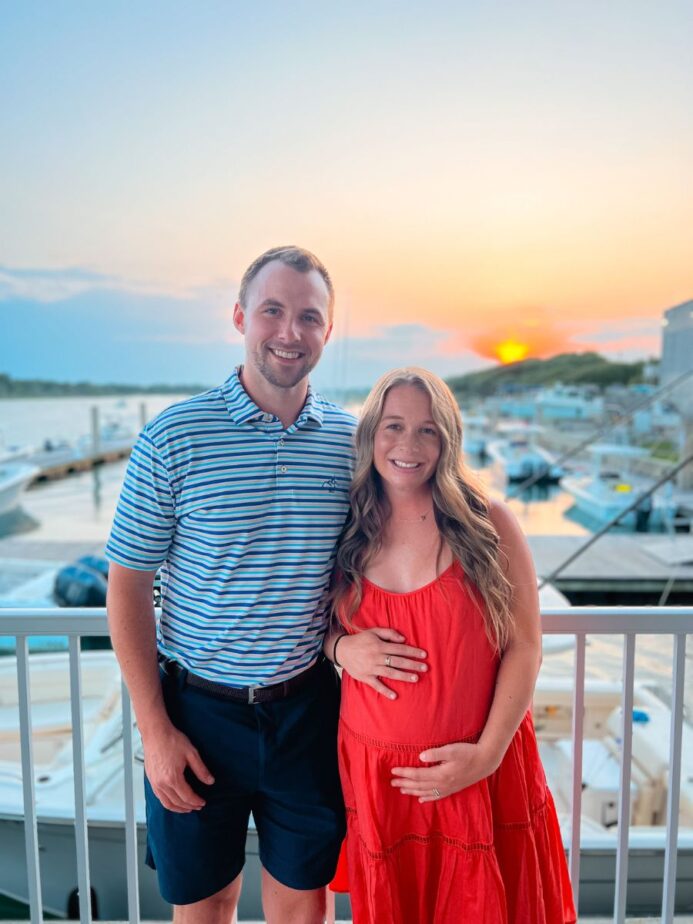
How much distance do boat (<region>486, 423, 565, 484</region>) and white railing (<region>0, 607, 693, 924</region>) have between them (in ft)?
45.2

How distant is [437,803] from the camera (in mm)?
998

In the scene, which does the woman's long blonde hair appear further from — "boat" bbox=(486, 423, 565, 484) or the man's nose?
"boat" bbox=(486, 423, 565, 484)

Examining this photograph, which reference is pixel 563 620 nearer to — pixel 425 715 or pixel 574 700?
pixel 574 700

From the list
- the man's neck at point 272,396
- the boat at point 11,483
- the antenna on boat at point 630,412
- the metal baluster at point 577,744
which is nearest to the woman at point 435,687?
the man's neck at point 272,396

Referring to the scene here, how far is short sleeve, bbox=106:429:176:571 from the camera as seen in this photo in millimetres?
973

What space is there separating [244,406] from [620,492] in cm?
1322

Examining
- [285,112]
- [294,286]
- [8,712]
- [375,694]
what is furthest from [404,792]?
[285,112]

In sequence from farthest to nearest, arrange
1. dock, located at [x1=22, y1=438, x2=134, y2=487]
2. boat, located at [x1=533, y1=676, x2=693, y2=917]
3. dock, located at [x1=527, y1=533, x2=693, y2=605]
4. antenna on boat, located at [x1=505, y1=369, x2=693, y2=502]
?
1. dock, located at [x1=22, y1=438, x2=134, y2=487]
2. dock, located at [x1=527, y1=533, x2=693, y2=605]
3. antenna on boat, located at [x1=505, y1=369, x2=693, y2=502]
4. boat, located at [x1=533, y1=676, x2=693, y2=917]

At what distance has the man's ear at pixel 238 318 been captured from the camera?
1092 mm

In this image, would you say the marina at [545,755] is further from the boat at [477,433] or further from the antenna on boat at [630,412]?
the boat at [477,433]

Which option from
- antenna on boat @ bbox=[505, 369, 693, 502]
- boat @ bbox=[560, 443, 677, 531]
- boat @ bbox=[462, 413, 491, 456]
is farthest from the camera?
boat @ bbox=[462, 413, 491, 456]

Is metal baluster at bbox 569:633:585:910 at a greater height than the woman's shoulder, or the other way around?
the woman's shoulder

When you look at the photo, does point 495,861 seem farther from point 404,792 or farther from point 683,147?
point 683,147

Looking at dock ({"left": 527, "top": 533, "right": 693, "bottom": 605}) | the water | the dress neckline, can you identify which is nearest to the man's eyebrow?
the dress neckline
